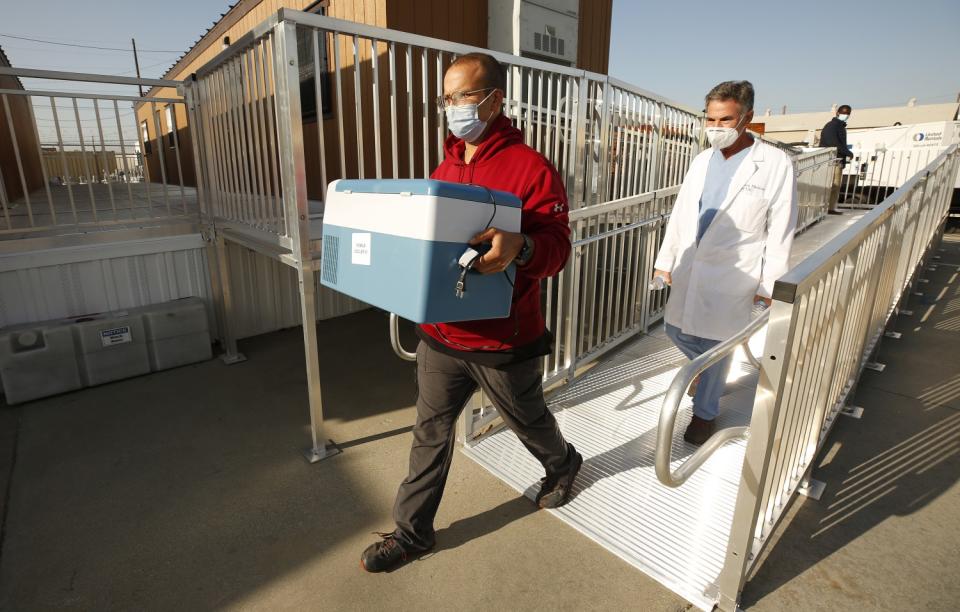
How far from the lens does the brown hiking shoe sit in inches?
109

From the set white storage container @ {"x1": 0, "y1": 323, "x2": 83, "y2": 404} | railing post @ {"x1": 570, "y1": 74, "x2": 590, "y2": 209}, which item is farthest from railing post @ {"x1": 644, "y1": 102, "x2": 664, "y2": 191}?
white storage container @ {"x1": 0, "y1": 323, "x2": 83, "y2": 404}

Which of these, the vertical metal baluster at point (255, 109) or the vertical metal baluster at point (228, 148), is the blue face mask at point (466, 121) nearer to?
the vertical metal baluster at point (255, 109)

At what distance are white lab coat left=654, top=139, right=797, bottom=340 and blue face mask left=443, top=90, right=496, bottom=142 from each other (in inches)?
53.8

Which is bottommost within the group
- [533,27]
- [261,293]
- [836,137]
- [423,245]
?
[261,293]

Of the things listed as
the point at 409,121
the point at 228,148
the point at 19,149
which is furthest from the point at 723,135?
the point at 19,149

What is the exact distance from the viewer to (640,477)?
2.53 metres

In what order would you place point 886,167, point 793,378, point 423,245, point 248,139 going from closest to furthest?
1. point 423,245
2. point 793,378
3. point 248,139
4. point 886,167

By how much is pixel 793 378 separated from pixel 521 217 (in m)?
1.02

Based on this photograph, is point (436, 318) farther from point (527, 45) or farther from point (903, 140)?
point (903, 140)

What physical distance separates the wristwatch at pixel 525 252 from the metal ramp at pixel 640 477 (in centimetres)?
133

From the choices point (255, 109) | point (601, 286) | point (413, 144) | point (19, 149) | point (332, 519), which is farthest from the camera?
point (19, 149)

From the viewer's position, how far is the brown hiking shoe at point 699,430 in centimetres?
278

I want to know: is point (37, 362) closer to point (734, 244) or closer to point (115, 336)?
point (115, 336)

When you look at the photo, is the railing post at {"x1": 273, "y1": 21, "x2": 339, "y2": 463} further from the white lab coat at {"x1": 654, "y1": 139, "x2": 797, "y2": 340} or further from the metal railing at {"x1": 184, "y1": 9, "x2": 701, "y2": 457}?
the white lab coat at {"x1": 654, "y1": 139, "x2": 797, "y2": 340}
